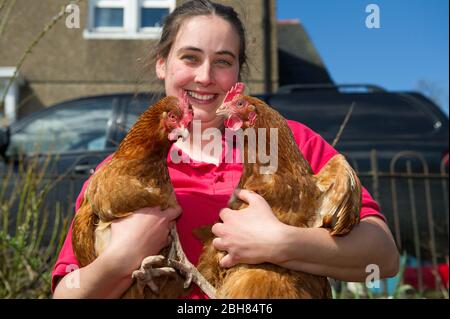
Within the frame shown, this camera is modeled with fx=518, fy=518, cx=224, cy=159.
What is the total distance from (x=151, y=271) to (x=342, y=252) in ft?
1.38

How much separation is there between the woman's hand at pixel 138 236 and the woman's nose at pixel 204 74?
0.36 m

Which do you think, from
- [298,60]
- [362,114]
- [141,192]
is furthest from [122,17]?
→ [141,192]

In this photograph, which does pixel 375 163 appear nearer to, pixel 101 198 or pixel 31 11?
pixel 101 198

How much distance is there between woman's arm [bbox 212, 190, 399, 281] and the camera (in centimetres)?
107

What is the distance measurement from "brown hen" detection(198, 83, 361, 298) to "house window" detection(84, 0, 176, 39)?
6579 mm

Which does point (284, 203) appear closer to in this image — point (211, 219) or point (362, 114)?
point (211, 219)

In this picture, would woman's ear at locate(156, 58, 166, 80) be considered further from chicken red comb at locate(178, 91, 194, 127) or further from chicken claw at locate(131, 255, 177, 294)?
chicken claw at locate(131, 255, 177, 294)

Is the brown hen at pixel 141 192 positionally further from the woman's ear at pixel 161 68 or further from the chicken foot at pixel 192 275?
the woman's ear at pixel 161 68

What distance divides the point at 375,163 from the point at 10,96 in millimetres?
6604

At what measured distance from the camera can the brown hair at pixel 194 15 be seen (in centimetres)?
144

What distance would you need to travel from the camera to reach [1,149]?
12.5 feet

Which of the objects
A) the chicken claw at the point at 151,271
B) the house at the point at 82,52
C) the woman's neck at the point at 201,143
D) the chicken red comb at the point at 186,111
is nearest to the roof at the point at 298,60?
the house at the point at 82,52

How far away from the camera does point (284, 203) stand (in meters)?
1.14

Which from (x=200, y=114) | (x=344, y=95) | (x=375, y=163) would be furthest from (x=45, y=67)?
(x=200, y=114)
